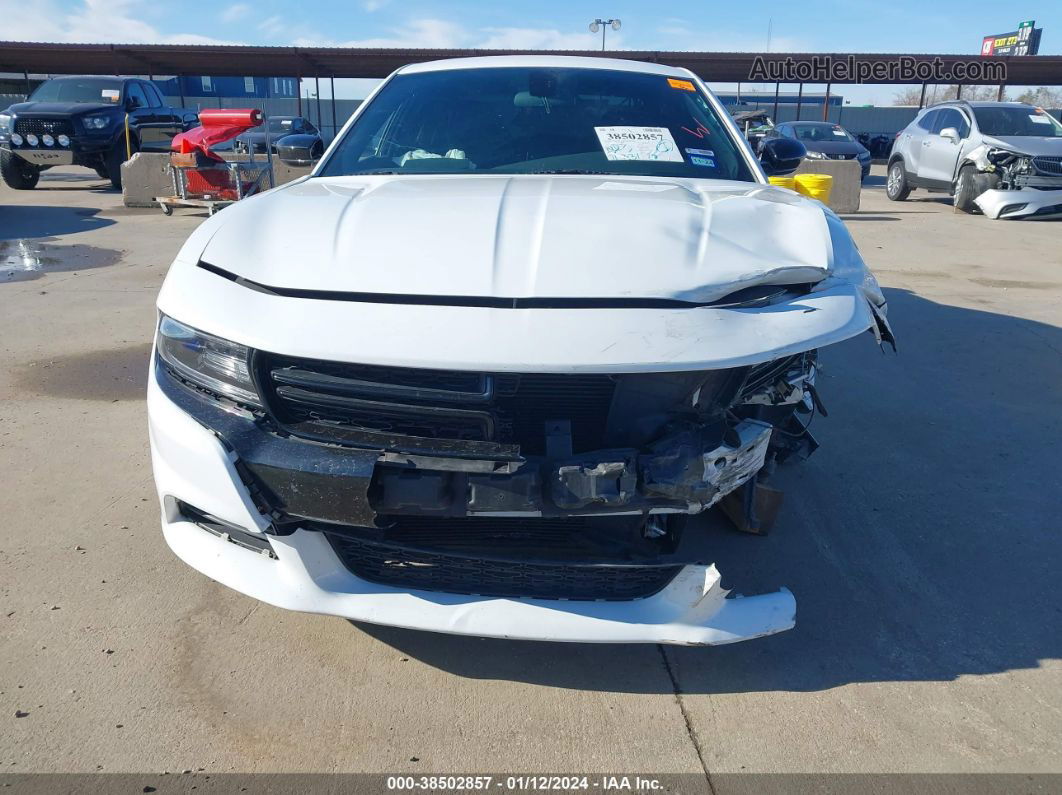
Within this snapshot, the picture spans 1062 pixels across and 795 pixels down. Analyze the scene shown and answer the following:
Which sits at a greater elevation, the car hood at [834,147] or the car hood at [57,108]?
the car hood at [57,108]

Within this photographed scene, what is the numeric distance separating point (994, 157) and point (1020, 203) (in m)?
0.75

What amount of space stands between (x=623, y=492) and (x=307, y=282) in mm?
934

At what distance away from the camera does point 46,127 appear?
13445mm

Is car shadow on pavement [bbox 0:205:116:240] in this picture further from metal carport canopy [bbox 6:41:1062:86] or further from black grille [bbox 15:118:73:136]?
metal carport canopy [bbox 6:41:1062:86]

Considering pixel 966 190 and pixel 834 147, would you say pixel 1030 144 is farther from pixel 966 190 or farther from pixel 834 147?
pixel 834 147

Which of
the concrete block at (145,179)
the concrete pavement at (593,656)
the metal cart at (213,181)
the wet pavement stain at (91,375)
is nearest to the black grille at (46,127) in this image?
the concrete block at (145,179)

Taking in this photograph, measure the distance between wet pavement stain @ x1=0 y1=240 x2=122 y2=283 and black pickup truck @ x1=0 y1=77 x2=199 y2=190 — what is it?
5111mm

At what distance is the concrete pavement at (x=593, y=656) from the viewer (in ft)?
6.82

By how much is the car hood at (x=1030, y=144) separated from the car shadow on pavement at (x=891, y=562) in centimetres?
823

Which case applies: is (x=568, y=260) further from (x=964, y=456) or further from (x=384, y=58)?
(x=384, y=58)

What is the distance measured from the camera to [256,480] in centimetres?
201

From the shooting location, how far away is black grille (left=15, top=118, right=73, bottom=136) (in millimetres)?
13375

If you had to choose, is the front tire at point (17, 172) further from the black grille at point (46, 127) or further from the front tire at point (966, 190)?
the front tire at point (966, 190)

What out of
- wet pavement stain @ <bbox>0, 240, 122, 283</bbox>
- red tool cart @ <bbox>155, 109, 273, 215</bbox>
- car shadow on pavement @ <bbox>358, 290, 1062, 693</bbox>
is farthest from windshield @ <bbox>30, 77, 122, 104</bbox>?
car shadow on pavement @ <bbox>358, 290, 1062, 693</bbox>
